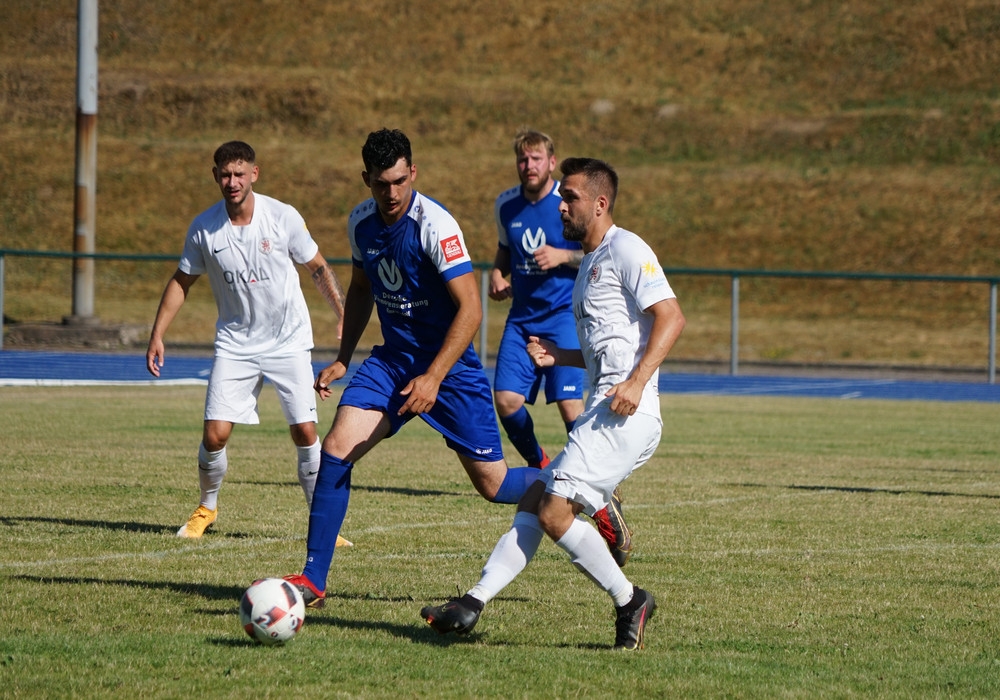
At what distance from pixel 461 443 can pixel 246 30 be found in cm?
6721

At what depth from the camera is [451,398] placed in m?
6.08

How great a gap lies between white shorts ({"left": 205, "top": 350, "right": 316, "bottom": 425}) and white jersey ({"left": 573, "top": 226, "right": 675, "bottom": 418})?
2840mm

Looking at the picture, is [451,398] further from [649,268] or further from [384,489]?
[384,489]

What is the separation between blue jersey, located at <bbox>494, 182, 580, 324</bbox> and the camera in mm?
9547

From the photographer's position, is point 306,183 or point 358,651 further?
point 306,183

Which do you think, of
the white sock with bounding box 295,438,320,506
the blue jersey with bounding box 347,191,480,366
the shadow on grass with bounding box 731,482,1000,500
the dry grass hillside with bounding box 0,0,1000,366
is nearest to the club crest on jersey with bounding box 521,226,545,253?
the shadow on grass with bounding box 731,482,1000,500

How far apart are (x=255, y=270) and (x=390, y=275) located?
79.6 inches

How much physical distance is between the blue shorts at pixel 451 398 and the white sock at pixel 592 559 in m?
1.04

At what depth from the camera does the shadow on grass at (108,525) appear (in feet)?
25.2

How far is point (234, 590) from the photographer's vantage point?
6109 millimetres

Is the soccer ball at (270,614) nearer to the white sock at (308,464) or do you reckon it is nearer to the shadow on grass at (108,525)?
the shadow on grass at (108,525)

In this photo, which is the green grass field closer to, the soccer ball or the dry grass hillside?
the soccer ball

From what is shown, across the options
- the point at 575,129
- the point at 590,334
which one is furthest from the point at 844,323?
the point at 590,334

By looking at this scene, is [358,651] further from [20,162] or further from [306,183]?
[20,162]
